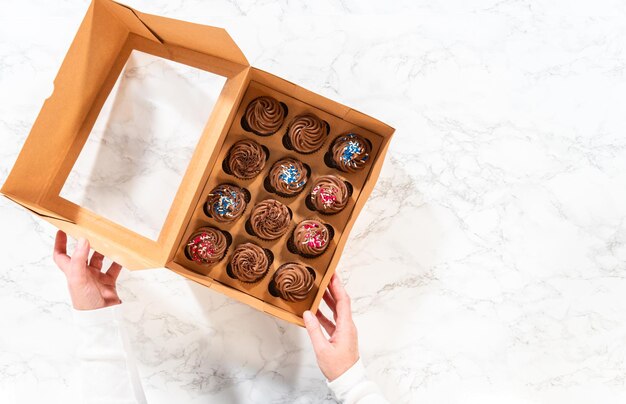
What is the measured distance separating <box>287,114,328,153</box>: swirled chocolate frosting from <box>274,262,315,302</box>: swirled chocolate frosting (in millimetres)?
556

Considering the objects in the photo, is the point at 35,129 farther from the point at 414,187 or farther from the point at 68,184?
the point at 414,187

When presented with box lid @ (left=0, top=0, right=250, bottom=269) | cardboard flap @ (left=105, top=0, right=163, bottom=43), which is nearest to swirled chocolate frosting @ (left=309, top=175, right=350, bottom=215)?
box lid @ (left=0, top=0, right=250, bottom=269)

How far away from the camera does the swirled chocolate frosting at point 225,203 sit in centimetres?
240

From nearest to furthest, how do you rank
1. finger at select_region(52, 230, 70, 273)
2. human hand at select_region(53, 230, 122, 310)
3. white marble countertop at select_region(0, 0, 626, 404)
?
human hand at select_region(53, 230, 122, 310)
finger at select_region(52, 230, 70, 273)
white marble countertop at select_region(0, 0, 626, 404)

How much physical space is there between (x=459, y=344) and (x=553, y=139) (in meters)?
1.17

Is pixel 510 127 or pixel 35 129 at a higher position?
pixel 510 127

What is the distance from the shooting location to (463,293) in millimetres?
2711

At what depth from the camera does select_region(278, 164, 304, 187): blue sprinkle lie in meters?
2.41

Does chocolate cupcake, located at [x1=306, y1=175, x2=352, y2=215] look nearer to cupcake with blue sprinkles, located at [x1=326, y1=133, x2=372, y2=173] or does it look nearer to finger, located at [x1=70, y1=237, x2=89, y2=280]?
cupcake with blue sprinkles, located at [x1=326, y1=133, x2=372, y2=173]

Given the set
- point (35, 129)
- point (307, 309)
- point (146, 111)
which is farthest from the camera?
point (146, 111)

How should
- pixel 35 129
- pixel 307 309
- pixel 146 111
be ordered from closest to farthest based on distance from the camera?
pixel 35 129 < pixel 307 309 < pixel 146 111

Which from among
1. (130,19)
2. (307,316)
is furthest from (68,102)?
(307,316)

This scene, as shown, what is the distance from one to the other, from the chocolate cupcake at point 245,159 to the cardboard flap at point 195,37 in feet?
1.25

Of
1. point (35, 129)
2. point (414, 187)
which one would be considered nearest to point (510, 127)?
point (414, 187)
